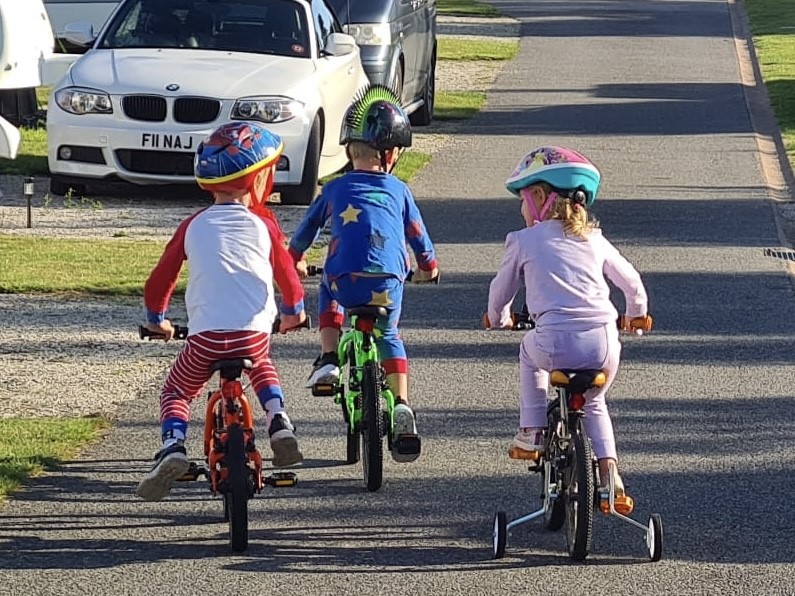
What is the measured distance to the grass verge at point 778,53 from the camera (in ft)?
68.7

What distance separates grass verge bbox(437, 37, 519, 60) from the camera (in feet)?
93.4

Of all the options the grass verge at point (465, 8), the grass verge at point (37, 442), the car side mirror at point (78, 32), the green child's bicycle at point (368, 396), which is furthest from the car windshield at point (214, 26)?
the grass verge at point (465, 8)

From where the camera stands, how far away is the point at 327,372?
702cm

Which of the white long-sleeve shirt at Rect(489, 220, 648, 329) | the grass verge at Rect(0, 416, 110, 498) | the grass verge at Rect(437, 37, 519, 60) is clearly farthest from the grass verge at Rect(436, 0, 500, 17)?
the white long-sleeve shirt at Rect(489, 220, 648, 329)

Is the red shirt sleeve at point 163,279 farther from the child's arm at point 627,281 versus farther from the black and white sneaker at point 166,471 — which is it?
the child's arm at point 627,281

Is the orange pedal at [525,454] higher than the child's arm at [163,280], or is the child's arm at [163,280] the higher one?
the child's arm at [163,280]

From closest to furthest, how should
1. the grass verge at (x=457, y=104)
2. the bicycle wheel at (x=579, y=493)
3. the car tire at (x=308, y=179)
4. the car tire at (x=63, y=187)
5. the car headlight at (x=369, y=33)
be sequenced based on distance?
1. the bicycle wheel at (x=579, y=493)
2. the car tire at (x=308, y=179)
3. the car tire at (x=63, y=187)
4. the car headlight at (x=369, y=33)
5. the grass verge at (x=457, y=104)

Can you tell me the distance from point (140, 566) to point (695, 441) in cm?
274

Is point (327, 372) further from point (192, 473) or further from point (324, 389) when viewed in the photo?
point (192, 473)

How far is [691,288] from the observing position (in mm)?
11117

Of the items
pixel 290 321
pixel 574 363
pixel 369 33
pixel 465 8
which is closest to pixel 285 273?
pixel 290 321

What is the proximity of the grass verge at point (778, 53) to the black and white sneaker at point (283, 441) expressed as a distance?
1212 cm

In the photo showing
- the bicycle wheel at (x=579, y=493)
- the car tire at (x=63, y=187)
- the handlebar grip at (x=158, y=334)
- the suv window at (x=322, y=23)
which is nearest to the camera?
the bicycle wheel at (x=579, y=493)

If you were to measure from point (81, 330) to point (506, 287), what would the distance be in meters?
4.12
